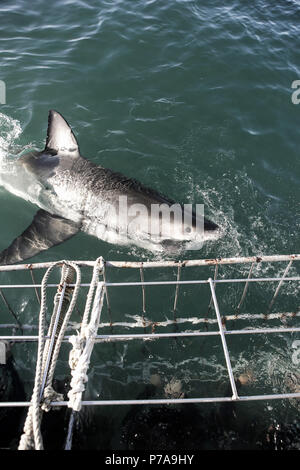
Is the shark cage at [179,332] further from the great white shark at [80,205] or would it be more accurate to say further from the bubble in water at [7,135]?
the bubble in water at [7,135]

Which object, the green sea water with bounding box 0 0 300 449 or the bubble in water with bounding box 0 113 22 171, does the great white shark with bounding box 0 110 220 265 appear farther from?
the bubble in water with bounding box 0 113 22 171

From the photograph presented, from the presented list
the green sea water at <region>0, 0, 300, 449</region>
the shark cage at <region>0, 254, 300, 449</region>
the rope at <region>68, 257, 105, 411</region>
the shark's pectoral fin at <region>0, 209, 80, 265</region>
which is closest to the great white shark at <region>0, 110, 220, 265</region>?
the shark's pectoral fin at <region>0, 209, 80, 265</region>

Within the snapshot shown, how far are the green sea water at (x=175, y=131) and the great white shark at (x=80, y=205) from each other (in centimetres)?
29

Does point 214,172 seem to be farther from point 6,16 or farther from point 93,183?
point 6,16

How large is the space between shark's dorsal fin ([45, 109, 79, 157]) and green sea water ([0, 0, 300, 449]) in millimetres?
1062

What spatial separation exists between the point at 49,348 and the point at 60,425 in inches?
68.6

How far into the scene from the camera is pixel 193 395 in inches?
179

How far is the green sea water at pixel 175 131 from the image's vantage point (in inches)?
193

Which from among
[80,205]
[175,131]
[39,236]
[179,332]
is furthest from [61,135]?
[179,332]

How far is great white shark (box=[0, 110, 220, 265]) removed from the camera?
5.95m

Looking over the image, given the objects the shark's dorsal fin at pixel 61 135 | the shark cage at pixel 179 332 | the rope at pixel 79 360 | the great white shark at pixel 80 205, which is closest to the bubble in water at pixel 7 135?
the great white shark at pixel 80 205

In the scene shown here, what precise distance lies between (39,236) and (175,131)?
4613 mm

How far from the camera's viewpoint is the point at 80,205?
6.54 meters

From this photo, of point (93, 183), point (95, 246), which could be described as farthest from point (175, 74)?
point (95, 246)
